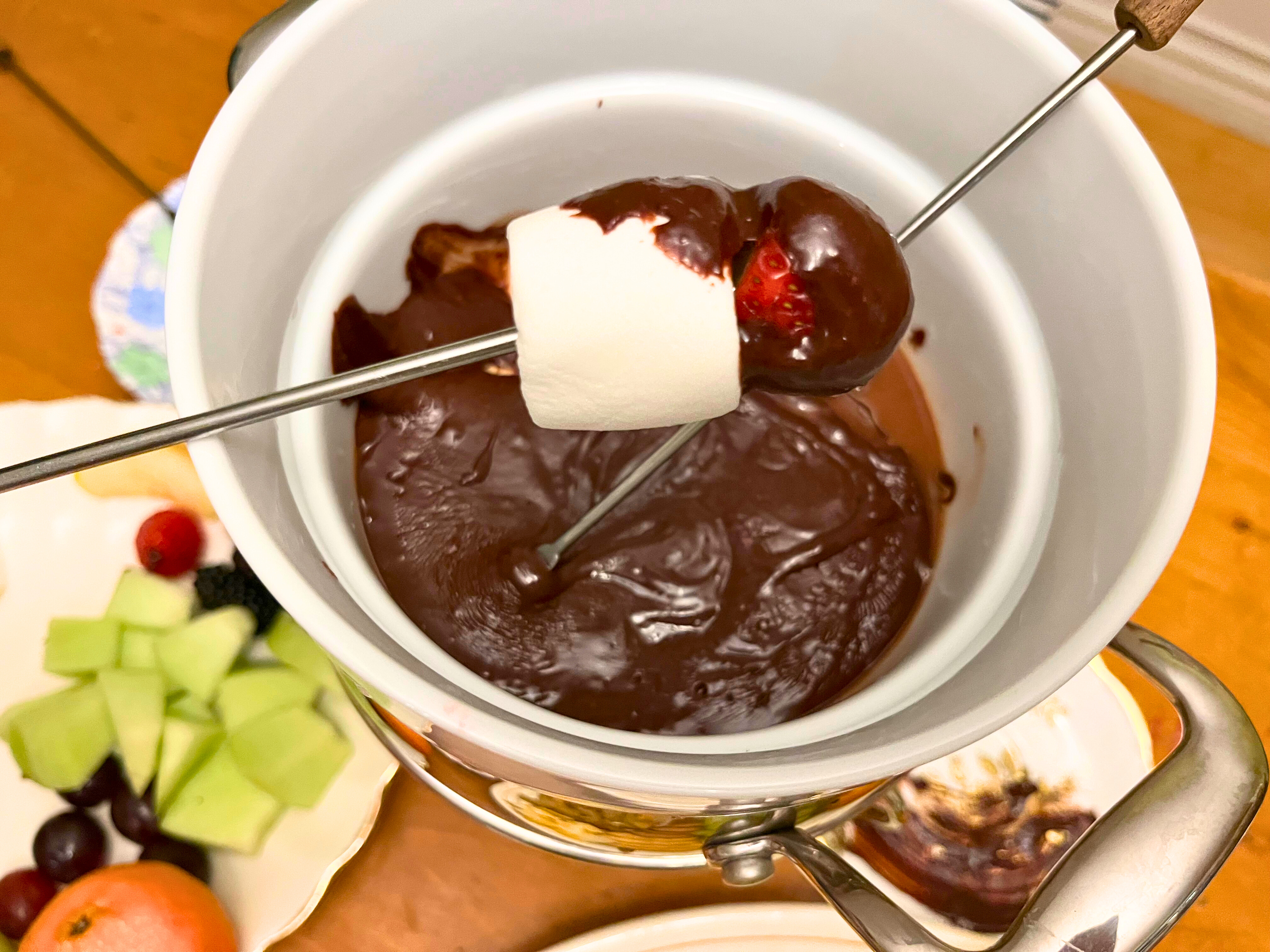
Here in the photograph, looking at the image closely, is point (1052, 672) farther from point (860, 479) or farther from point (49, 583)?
point (49, 583)

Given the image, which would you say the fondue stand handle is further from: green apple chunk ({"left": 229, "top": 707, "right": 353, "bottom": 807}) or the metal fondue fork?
green apple chunk ({"left": 229, "top": 707, "right": 353, "bottom": 807})

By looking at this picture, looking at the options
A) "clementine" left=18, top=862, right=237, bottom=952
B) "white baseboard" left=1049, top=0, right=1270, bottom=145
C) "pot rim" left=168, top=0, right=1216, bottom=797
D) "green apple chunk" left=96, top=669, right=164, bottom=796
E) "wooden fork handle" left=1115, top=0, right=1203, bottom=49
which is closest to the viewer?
"pot rim" left=168, top=0, right=1216, bottom=797

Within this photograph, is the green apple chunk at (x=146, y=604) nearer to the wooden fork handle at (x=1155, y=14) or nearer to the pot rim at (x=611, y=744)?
the pot rim at (x=611, y=744)

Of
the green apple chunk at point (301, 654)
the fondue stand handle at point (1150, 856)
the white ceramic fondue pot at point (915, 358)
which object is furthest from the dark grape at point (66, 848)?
the fondue stand handle at point (1150, 856)

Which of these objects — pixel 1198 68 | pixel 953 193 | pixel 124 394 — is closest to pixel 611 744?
pixel 953 193

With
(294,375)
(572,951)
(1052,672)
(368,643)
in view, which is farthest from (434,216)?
(572,951)

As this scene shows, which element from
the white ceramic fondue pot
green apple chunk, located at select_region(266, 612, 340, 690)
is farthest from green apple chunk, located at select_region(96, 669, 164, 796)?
the white ceramic fondue pot

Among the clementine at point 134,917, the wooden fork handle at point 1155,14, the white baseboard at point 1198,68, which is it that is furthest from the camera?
the white baseboard at point 1198,68
